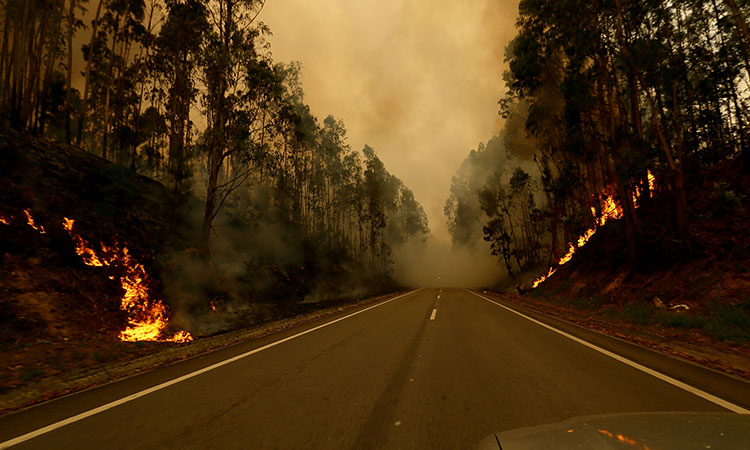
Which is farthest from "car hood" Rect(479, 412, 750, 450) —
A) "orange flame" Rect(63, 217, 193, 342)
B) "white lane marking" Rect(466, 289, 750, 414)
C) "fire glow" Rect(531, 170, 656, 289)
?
"fire glow" Rect(531, 170, 656, 289)

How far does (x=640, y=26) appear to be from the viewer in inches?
513

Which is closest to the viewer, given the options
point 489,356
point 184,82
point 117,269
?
point 489,356

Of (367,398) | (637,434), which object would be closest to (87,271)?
(367,398)

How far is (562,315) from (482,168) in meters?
55.9

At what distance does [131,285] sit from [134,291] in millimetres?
282

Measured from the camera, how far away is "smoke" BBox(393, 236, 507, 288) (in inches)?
2687

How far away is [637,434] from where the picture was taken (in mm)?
1934

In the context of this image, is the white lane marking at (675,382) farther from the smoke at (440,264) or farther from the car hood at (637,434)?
the smoke at (440,264)

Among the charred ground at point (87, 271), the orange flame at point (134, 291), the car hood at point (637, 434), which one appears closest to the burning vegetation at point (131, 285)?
the orange flame at point (134, 291)

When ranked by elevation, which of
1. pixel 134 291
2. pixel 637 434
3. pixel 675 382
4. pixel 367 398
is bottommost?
pixel 675 382

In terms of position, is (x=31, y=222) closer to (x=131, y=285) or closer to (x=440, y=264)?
(x=131, y=285)

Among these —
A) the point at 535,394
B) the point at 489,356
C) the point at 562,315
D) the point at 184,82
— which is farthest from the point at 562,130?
the point at 184,82

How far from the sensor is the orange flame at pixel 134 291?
1018cm

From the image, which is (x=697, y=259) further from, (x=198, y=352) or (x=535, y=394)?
(x=198, y=352)
